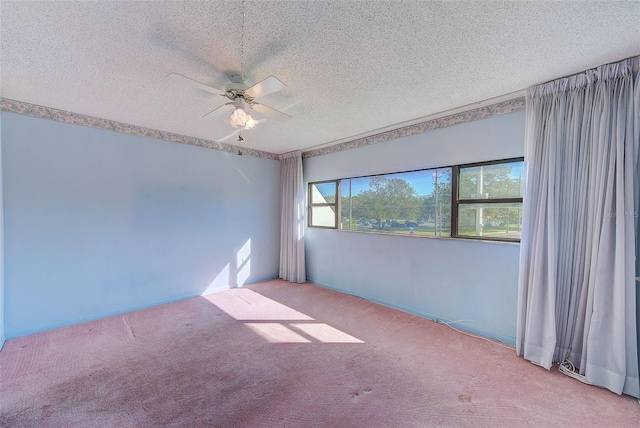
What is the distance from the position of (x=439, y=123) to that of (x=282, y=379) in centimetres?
321

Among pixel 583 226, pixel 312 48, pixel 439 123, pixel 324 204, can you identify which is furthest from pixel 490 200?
pixel 324 204

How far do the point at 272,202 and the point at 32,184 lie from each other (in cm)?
318

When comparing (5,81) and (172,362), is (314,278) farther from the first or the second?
(5,81)

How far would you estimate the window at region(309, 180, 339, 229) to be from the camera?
4.61m

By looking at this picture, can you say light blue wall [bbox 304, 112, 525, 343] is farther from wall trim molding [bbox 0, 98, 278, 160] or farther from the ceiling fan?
the ceiling fan

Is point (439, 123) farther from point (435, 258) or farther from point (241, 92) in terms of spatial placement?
point (241, 92)

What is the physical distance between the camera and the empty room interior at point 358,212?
1.70 meters

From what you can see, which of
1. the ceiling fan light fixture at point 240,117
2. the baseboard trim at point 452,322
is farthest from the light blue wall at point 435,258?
the ceiling fan light fixture at point 240,117

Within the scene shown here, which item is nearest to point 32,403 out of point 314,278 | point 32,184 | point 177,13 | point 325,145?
point 32,184

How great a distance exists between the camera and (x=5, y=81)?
2.30 meters

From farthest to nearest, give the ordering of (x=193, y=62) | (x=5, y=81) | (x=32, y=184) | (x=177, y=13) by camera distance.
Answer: (x=32, y=184), (x=5, y=81), (x=193, y=62), (x=177, y=13)

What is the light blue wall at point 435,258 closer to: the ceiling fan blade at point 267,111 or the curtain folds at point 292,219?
the curtain folds at point 292,219

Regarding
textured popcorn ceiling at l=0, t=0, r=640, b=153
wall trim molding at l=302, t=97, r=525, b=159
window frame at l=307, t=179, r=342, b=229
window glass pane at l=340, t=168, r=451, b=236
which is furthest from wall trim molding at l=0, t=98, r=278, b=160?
window glass pane at l=340, t=168, r=451, b=236

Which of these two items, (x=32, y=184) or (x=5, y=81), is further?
(x=32, y=184)
